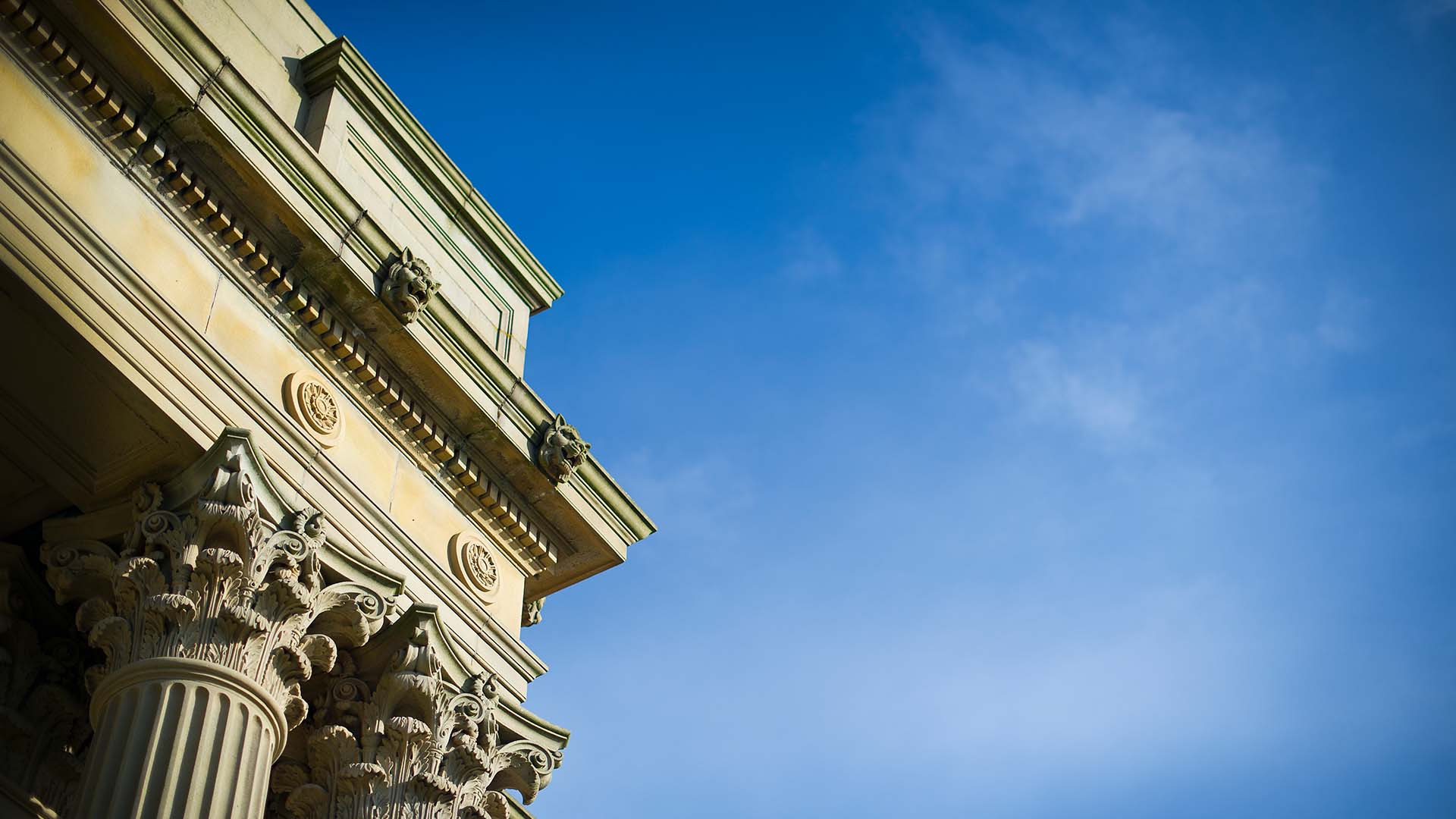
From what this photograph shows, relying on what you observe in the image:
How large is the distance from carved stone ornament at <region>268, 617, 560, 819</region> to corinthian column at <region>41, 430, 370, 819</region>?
31.6 inches

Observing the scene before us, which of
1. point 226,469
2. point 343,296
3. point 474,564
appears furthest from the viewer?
point 474,564

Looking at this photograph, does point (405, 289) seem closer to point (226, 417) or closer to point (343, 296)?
point (343, 296)

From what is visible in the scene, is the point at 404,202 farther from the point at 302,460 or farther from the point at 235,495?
the point at 235,495

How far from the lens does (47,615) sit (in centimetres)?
2247

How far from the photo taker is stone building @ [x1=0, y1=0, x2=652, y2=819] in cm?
1981

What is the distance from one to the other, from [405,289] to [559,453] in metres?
4.27

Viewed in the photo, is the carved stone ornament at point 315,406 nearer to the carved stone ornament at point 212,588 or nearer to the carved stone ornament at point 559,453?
the carved stone ornament at point 212,588

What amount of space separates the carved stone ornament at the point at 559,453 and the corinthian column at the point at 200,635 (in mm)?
5748

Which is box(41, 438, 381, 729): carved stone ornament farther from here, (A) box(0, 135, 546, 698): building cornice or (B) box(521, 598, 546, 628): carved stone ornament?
(B) box(521, 598, 546, 628): carved stone ornament

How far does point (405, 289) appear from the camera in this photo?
2489 centimetres

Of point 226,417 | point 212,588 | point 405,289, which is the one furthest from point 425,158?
point 212,588

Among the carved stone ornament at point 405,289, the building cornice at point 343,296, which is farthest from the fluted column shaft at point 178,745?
the carved stone ornament at point 405,289

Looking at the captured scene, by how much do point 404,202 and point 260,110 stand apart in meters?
6.71

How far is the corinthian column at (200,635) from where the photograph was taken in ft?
61.1
